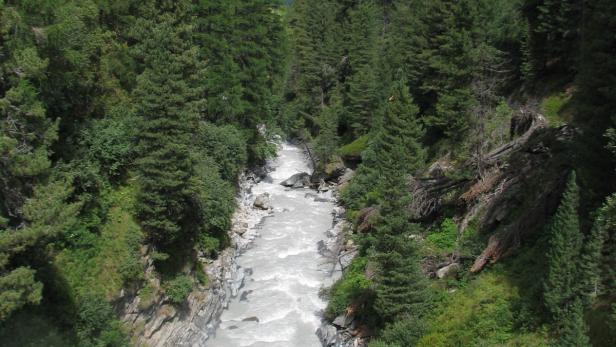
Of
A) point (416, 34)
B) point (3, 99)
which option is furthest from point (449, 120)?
point (3, 99)

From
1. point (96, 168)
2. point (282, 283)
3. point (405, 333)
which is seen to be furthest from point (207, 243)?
point (405, 333)

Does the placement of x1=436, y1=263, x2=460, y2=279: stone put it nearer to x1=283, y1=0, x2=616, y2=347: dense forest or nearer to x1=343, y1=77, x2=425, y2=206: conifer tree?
x1=283, y1=0, x2=616, y2=347: dense forest

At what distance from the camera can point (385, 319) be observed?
1967 centimetres

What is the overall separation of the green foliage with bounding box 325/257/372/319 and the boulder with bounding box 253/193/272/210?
13347mm

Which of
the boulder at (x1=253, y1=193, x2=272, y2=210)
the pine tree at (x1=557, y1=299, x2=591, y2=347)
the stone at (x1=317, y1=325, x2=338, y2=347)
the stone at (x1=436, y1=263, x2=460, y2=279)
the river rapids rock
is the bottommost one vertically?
the river rapids rock

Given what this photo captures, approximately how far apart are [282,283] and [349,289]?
17.1 feet

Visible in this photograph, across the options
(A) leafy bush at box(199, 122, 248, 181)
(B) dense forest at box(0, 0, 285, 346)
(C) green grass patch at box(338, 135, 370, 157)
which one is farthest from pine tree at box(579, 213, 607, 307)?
(C) green grass patch at box(338, 135, 370, 157)

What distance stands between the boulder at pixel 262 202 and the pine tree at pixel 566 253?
2595 cm

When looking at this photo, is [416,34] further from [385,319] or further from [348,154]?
[385,319]

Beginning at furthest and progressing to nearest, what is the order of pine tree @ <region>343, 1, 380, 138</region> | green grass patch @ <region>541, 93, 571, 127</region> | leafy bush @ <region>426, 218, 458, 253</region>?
1. pine tree @ <region>343, 1, 380, 138</region>
2. green grass patch @ <region>541, 93, 571, 127</region>
3. leafy bush @ <region>426, 218, 458, 253</region>

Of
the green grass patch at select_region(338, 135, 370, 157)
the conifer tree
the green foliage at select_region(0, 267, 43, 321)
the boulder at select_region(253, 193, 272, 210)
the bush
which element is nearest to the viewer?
the green foliage at select_region(0, 267, 43, 321)

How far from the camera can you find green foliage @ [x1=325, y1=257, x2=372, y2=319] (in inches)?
914

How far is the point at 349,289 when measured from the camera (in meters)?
24.2

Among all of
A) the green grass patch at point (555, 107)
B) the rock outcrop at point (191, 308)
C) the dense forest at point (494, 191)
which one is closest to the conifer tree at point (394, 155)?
the dense forest at point (494, 191)
